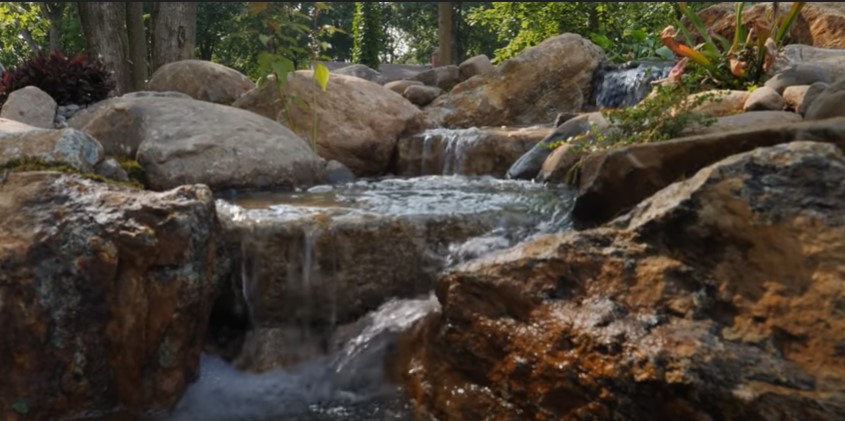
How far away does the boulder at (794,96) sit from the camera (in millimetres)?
5588

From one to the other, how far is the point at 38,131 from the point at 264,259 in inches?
73.7

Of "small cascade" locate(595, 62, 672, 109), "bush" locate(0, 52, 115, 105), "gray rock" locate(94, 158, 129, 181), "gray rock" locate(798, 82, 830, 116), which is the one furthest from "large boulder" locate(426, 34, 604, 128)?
"gray rock" locate(94, 158, 129, 181)

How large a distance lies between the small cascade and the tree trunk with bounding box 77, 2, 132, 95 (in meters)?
6.63

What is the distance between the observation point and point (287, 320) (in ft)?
14.1

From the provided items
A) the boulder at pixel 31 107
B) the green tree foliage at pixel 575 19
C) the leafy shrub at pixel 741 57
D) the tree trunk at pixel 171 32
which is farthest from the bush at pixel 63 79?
the green tree foliage at pixel 575 19

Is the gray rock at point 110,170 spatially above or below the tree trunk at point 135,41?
below

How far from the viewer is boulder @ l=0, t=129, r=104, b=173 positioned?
15.5 ft

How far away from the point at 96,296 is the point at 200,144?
2.90 meters

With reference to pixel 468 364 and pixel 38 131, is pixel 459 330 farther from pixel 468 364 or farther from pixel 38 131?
pixel 38 131

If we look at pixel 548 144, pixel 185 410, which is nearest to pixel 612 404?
pixel 185 410

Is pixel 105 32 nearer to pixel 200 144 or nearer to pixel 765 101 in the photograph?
pixel 200 144

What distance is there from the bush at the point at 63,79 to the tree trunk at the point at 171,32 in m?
3.04

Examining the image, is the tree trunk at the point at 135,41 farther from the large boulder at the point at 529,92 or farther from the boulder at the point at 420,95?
the large boulder at the point at 529,92

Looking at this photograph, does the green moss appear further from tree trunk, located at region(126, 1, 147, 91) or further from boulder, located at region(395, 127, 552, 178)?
tree trunk, located at region(126, 1, 147, 91)
